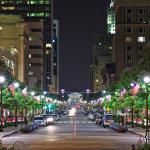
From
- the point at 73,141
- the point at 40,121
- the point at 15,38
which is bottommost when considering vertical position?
the point at 73,141

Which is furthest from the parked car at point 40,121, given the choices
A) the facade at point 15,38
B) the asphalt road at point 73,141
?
the facade at point 15,38

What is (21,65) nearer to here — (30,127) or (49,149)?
(30,127)

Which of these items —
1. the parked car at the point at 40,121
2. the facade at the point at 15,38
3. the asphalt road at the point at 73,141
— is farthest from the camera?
the facade at the point at 15,38

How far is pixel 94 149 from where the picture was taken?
38438mm

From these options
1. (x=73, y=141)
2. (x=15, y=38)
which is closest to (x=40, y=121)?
(x=73, y=141)

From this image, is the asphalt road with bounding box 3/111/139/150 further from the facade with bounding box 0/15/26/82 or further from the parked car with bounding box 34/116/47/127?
the facade with bounding box 0/15/26/82

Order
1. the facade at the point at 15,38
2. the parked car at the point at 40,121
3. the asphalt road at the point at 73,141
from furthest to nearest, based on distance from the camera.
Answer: the facade at the point at 15,38 → the parked car at the point at 40,121 → the asphalt road at the point at 73,141

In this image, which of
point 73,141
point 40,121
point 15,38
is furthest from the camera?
point 15,38

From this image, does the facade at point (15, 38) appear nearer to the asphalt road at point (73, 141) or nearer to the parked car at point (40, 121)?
the parked car at point (40, 121)

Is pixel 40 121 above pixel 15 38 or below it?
below

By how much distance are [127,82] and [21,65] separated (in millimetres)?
81099

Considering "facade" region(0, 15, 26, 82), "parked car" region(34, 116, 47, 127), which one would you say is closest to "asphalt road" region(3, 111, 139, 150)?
"parked car" region(34, 116, 47, 127)

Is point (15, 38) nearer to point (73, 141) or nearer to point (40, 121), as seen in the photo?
point (40, 121)

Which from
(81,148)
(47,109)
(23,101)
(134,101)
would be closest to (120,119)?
(134,101)
